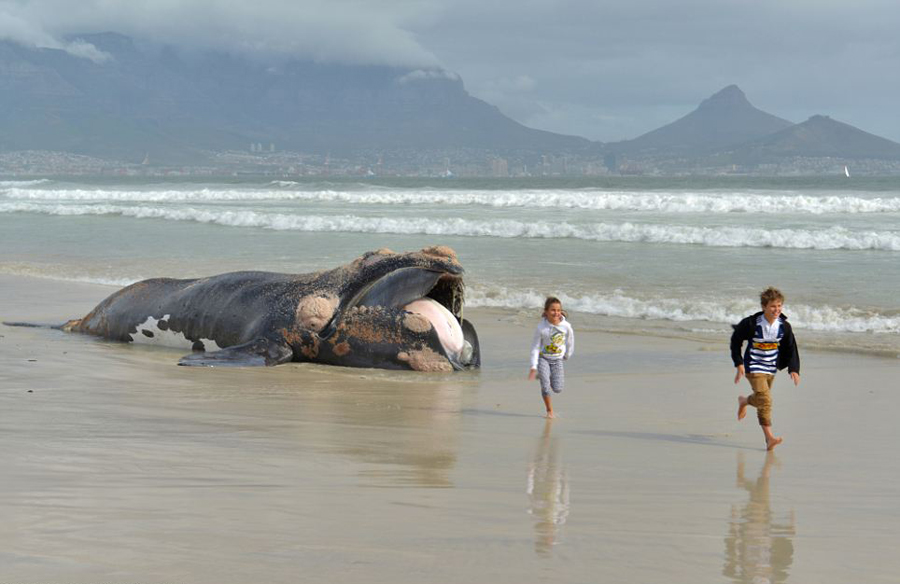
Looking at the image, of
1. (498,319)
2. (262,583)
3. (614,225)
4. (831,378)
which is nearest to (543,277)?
(498,319)

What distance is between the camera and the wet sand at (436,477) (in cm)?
373

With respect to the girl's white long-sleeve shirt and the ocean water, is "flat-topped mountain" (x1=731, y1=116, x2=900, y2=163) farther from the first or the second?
the girl's white long-sleeve shirt

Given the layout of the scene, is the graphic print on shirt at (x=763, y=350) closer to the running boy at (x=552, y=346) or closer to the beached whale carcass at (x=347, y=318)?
the running boy at (x=552, y=346)

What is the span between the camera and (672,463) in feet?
18.4

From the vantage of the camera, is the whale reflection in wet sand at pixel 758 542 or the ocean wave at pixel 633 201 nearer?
the whale reflection in wet sand at pixel 758 542

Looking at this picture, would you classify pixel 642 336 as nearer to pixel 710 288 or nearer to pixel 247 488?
pixel 710 288

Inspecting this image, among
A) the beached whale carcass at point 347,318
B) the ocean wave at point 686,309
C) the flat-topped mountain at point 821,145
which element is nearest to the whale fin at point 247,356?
the beached whale carcass at point 347,318

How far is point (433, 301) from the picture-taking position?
31.1ft

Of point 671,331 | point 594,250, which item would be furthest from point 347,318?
point 594,250

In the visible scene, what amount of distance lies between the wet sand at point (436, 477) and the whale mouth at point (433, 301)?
0.48 metres

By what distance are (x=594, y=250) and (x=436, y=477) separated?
1578 centimetres

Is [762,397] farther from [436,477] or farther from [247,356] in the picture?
[247,356]

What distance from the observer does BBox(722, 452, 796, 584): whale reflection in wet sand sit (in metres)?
3.74

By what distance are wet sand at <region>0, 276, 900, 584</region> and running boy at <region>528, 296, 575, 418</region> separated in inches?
8.9
